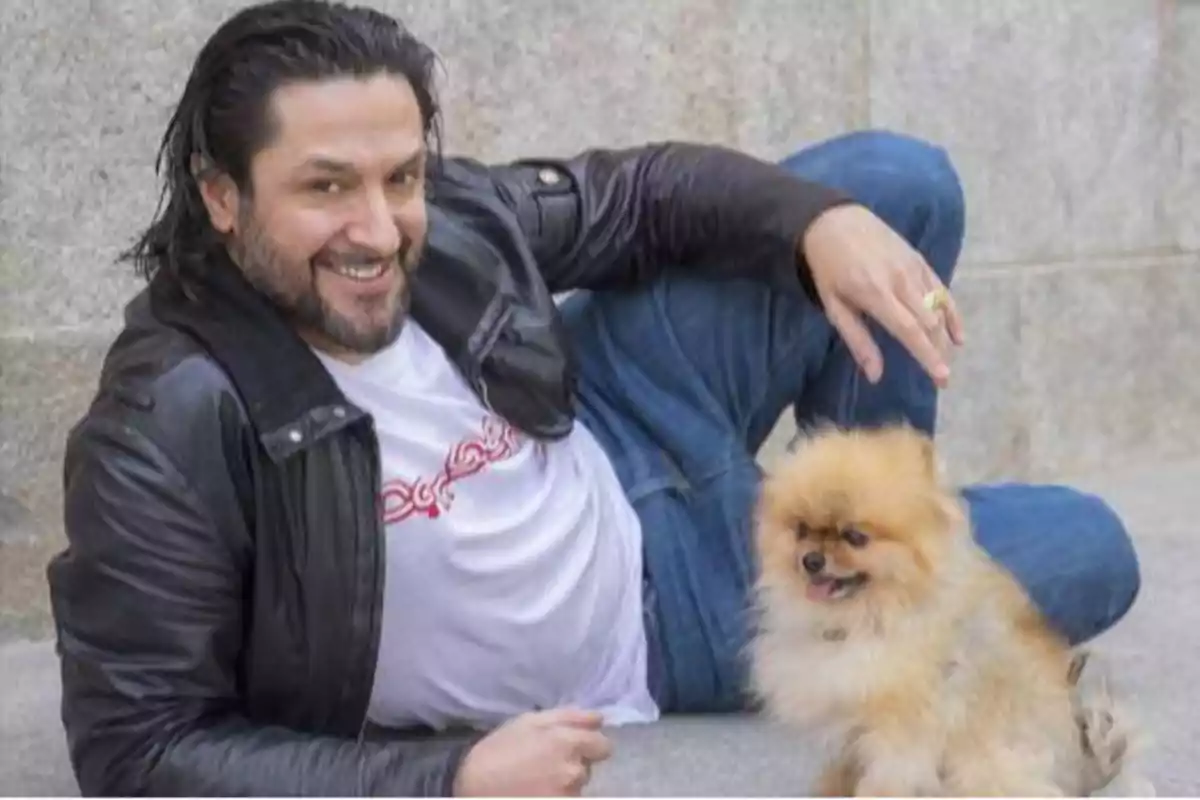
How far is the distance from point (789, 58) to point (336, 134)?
1513 mm

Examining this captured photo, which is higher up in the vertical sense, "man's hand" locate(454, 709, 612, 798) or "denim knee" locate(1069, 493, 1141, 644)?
"man's hand" locate(454, 709, 612, 798)

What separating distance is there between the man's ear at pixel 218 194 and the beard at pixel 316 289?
0.06ft

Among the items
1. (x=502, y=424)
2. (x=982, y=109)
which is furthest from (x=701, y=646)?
(x=982, y=109)

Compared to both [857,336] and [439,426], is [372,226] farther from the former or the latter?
[857,336]

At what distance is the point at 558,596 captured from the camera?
1847 mm

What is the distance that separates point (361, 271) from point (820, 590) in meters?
0.53

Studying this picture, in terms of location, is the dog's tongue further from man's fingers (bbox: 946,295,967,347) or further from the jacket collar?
the jacket collar

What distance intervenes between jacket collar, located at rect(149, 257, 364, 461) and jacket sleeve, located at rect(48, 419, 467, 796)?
10cm

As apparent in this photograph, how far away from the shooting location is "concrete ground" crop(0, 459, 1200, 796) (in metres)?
1.86

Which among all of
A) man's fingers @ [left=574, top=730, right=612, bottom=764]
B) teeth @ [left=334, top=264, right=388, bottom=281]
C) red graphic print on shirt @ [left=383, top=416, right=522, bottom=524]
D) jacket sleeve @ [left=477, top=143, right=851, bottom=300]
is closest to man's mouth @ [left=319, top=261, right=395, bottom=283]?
teeth @ [left=334, top=264, right=388, bottom=281]

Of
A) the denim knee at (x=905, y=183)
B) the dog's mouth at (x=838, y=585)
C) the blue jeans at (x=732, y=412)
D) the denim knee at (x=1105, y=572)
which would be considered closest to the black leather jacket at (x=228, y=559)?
the blue jeans at (x=732, y=412)

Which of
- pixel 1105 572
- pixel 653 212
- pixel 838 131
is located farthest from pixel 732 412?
pixel 838 131

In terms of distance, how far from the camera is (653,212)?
2.03 meters

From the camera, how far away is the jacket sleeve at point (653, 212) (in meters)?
1.96
